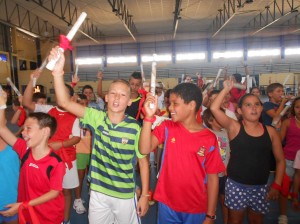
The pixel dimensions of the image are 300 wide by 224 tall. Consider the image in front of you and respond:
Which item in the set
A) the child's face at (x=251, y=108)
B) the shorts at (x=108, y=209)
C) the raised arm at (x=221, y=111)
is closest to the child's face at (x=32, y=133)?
the shorts at (x=108, y=209)

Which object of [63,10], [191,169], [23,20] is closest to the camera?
[191,169]

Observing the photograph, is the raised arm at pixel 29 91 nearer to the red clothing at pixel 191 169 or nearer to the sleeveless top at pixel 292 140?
the red clothing at pixel 191 169

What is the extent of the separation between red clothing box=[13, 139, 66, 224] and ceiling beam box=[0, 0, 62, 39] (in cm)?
1548

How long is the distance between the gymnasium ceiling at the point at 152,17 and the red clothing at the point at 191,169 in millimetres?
11914

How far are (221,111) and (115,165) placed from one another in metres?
1.22

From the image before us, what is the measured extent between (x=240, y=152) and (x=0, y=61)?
70.8 ft

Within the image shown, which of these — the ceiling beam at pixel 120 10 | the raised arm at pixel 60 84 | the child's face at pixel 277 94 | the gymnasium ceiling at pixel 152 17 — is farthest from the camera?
the gymnasium ceiling at pixel 152 17

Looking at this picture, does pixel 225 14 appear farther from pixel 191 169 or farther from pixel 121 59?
pixel 191 169

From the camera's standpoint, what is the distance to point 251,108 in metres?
2.61

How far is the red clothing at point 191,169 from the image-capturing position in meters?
2.07

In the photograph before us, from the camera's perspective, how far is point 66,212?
10.2 feet

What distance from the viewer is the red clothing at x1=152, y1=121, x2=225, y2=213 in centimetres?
207

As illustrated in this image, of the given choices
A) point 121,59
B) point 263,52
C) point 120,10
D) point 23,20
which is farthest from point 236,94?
point 263,52

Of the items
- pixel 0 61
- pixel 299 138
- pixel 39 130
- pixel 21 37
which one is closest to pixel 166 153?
pixel 39 130
